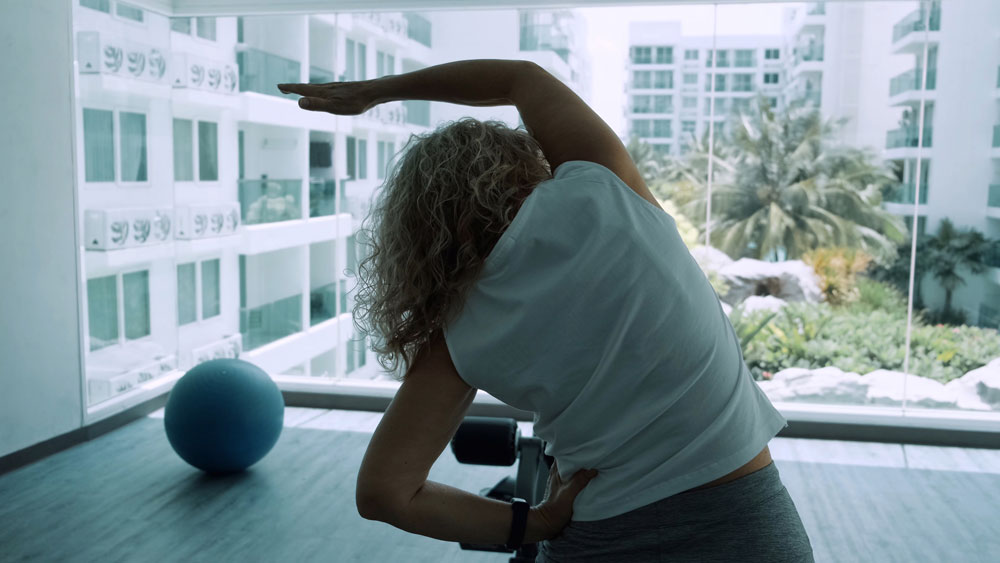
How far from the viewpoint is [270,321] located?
5098 mm

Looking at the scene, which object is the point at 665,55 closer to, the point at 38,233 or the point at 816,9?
the point at 816,9

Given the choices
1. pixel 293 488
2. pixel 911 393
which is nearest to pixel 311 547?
pixel 293 488

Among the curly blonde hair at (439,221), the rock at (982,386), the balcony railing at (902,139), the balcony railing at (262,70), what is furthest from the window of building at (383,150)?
the curly blonde hair at (439,221)

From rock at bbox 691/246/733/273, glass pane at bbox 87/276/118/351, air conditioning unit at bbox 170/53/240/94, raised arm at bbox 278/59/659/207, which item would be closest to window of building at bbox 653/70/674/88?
rock at bbox 691/246/733/273

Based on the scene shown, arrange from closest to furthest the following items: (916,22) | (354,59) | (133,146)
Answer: (916,22)
(133,146)
(354,59)

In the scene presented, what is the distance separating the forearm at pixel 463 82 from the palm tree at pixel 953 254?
3.81 m

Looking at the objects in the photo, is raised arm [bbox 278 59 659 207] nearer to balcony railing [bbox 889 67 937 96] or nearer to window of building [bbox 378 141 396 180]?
balcony railing [bbox 889 67 937 96]

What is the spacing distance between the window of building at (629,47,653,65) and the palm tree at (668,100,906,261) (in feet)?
1.73

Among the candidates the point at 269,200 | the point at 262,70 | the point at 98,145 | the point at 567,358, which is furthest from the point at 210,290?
the point at 567,358

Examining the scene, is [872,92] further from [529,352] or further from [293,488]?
[529,352]

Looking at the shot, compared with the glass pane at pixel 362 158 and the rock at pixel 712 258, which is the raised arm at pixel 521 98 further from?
the glass pane at pixel 362 158

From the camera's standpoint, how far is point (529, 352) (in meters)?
0.81

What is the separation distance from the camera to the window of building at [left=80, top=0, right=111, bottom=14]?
13.5 feet

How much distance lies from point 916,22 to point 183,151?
403 centimetres
